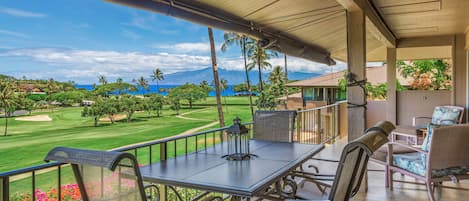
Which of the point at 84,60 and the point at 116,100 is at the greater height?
the point at 84,60

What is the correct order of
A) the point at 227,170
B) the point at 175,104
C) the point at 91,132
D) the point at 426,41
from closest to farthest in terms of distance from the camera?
the point at 227,170
the point at 426,41
the point at 91,132
the point at 175,104

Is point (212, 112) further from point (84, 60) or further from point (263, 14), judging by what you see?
point (263, 14)

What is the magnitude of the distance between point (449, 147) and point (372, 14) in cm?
194

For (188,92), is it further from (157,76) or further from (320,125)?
(320,125)

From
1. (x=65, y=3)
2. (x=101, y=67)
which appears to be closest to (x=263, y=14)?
(x=101, y=67)

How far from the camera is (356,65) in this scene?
11.9 ft

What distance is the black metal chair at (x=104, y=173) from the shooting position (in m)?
1.22

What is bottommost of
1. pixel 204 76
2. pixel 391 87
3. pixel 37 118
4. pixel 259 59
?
pixel 37 118

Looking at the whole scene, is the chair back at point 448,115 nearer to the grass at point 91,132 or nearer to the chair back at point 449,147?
the chair back at point 449,147

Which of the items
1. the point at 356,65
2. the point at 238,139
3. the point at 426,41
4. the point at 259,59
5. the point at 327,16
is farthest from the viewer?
the point at 259,59

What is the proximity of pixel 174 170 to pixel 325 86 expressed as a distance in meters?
18.5

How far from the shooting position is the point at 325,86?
19562 mm

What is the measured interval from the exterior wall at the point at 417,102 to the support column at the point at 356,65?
14.7 ft

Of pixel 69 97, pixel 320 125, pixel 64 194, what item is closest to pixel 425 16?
pixel 320 125
